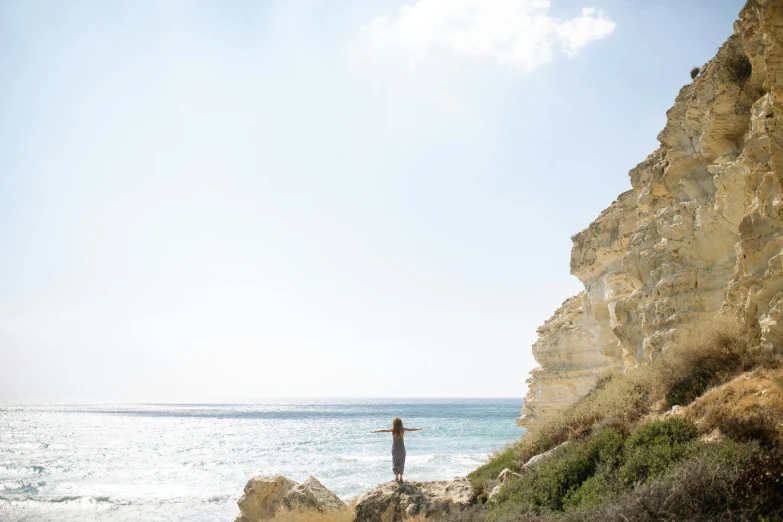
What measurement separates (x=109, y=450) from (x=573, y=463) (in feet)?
140

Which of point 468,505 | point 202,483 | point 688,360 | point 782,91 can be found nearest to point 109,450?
point 202,483

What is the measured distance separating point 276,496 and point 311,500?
2067 millimetres

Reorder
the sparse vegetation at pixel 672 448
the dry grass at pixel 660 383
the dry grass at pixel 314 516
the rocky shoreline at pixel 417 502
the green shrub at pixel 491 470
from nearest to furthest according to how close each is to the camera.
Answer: the sparse vegetation at pixel 672 448 → the dry grass at pixel 660 383 → the rocky shoreline at pixel 417 502 → the green shrub at pixel 491 470 → the dry grass at pixel 314 516

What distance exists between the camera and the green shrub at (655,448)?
22.1 ft

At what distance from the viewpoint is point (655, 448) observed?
7.06m

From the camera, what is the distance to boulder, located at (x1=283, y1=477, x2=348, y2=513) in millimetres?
11727

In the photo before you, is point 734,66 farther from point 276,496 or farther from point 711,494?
point 276,496

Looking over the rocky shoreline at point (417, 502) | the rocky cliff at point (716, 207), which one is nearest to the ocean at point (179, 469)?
the rocky shoreline at point (417, 502)

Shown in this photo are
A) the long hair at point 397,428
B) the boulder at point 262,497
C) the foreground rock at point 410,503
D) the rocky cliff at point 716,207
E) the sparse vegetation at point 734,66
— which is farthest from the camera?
the boulder at point 262,497

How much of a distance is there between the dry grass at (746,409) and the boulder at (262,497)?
995 cm

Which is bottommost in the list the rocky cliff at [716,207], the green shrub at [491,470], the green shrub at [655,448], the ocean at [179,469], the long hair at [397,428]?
the ocean at [179,469]

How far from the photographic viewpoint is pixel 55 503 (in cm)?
2266

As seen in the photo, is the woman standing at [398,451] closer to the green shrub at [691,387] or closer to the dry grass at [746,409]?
the green shrub at [691,387]

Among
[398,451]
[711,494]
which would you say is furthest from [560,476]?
[398,451]
